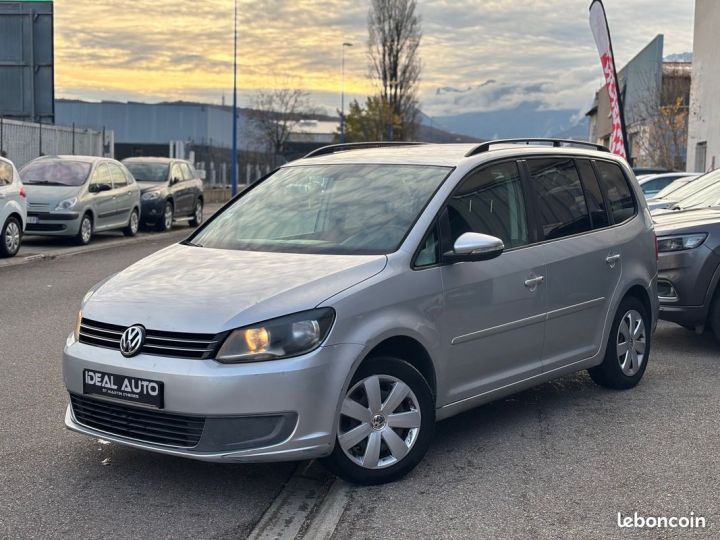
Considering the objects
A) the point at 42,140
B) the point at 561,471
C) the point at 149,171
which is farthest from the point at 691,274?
the point at 42,140

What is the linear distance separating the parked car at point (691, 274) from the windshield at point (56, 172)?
12854 millimetres

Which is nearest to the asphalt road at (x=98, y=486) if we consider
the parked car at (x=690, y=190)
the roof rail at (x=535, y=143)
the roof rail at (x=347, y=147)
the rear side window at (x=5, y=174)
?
the roof rail at (x=535, y=143)

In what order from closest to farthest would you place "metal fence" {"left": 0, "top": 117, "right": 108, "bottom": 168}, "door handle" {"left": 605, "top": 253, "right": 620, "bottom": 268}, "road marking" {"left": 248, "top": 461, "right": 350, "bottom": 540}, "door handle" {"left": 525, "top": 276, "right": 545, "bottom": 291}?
"road marking" {"left": 248, "top": 461, "right": 350, "bottom": 540}
"door handle" {"left": 525, "top": 276, "right": 545, "bottom": 291}
"door handle" {"left": 605, "top": 253, "right": 620, "bottom": 268}
"metal fence" {"left": 0, "top": 117, "right": 108, "bottom": 168}

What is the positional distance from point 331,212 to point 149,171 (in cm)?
1881

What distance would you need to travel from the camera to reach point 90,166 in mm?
18812

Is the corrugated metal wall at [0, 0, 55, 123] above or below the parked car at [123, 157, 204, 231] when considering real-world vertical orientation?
above

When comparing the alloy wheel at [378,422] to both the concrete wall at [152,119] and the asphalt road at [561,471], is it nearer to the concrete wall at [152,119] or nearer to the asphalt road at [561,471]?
the asphalt road at [561,471]

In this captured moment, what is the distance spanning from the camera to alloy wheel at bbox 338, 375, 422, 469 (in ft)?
14.9

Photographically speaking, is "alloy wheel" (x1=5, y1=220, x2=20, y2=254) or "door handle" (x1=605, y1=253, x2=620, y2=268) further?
"alloy wheel" (x1=5, y1=220, x2=20, y2=254)

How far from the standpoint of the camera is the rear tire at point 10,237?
15.4 meters

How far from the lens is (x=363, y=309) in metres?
4.51

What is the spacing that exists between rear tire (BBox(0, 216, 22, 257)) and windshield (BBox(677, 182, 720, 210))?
1043 cm

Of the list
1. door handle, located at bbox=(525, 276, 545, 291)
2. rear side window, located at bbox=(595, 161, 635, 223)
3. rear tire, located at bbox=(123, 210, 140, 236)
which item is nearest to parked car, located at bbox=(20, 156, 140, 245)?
rear tire, located at bbox=(123, 210, 140, 236)

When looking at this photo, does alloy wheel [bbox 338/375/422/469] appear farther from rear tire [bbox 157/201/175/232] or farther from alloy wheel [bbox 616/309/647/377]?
rear tire [bbox 157/201/175/232]
